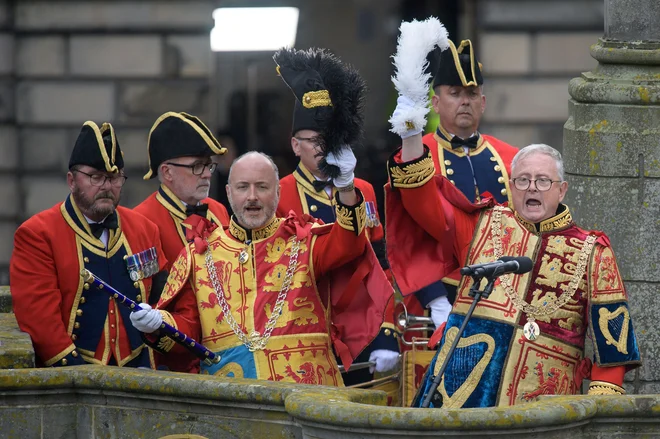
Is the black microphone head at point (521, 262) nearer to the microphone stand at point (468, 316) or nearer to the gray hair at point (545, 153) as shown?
the microphone stand at point (468, 316)

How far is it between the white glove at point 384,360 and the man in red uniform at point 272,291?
672 mm

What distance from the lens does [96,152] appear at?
7316 millimetres

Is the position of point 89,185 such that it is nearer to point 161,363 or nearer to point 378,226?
point 161,363

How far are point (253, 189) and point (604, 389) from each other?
5.41 ft

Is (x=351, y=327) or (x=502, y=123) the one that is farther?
(x=502, y=123)

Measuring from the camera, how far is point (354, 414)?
19.3ft

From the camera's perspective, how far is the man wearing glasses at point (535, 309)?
654cm

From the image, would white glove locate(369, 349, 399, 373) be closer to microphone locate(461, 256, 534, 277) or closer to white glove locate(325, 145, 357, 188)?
white glove locate(325, 145, 357, 188)

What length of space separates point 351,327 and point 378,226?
4.23 feet

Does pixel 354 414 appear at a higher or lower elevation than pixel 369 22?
lower

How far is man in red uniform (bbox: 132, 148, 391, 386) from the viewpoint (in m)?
7.00

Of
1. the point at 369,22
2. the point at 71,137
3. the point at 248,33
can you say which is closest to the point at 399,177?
the point at 71,137

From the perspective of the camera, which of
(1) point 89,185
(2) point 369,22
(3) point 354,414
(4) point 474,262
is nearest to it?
(3) point 354,414

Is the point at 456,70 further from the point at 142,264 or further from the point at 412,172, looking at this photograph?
the point at 142,264
